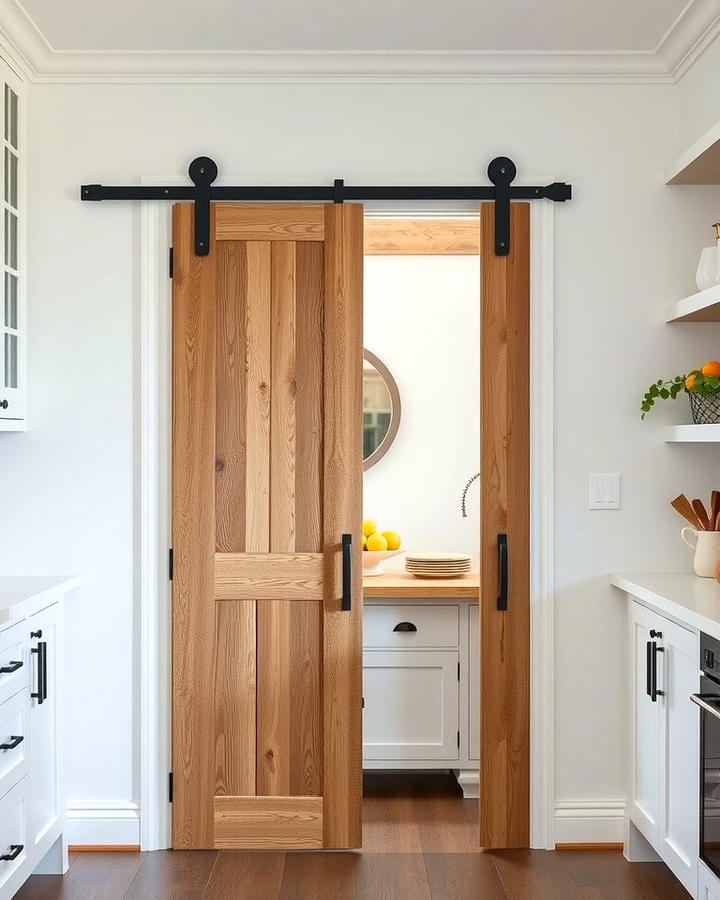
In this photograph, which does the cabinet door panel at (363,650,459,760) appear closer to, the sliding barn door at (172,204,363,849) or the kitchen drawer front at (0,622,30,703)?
the sliding barn door at (172,204,363,849)

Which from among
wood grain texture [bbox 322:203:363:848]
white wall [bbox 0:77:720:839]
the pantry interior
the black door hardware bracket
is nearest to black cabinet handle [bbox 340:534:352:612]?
wood grain texture [bbox 322:203:363:848]

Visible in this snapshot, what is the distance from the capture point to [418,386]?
14.5 ft

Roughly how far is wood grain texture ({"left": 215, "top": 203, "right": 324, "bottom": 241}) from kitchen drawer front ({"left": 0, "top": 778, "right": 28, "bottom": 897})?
71.8 inches

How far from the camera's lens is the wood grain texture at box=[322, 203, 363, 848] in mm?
3064

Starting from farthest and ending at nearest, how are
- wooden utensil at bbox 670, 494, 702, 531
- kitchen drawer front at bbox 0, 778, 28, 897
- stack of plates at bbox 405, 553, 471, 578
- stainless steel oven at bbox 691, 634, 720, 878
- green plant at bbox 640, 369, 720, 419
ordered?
stack of plates at bbox 405, 553, 471, 578
wooden utensil at bbox 670, 494, 702, 531
green plant at bbox 640, 369, 720, 419
kitchen drawer front at bbox 0, 778, 28, 897
stainless steel oven at bbox 691, 634, 720, 878

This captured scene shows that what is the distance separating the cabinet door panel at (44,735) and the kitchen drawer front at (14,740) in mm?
60

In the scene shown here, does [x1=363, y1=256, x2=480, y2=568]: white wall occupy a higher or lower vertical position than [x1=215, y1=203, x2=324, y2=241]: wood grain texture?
lower

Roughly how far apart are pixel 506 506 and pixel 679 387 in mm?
681

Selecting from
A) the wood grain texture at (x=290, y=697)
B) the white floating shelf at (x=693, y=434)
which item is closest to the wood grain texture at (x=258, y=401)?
the wood grain texture at (x=290, y=697)

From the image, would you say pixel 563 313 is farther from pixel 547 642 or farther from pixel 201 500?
pixel 201 500

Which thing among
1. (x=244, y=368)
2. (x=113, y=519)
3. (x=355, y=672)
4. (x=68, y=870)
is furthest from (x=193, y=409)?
(x=68, y=870)

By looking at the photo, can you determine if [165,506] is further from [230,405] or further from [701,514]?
[701,514]

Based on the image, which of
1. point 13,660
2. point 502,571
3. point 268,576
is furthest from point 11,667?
point 502,571

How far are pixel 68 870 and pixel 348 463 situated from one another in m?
1.59
